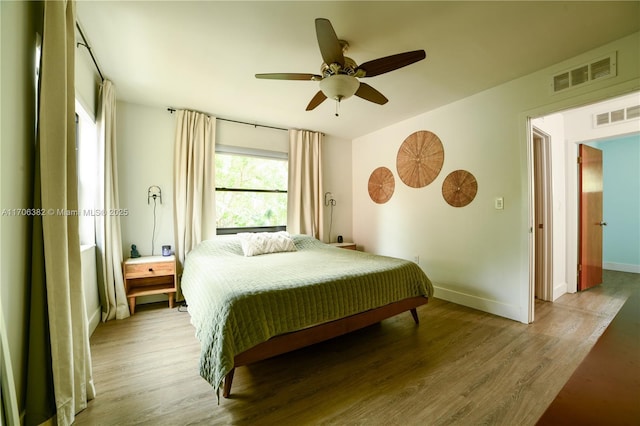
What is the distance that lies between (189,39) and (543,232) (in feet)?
14.4

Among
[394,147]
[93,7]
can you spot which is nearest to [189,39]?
[93,7]

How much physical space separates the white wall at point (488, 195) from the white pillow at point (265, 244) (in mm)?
1768

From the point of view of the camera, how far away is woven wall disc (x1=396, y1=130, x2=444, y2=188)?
131 inches

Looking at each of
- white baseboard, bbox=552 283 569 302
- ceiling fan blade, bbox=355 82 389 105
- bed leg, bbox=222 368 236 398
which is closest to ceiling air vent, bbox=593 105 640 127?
white baseboard, bbox=552 283 569 302

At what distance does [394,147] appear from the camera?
3.93m

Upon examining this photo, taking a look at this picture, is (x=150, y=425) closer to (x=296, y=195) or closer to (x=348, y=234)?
(x=296, y=195)

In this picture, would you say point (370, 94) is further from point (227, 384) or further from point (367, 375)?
point (227, 384)

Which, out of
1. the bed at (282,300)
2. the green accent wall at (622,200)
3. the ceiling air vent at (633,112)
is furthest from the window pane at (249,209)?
the green accent wall at (622,200)

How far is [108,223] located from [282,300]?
85.8 inches

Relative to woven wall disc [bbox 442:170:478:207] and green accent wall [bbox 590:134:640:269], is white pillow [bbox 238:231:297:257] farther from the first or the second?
green accent wall [bbox 590:134:640:269]

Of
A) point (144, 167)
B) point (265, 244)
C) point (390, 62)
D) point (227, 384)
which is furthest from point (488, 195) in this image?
point (144, 167)

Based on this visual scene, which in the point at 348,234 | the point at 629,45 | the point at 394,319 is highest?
the point at 629,45

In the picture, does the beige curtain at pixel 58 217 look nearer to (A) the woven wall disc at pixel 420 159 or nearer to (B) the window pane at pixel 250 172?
(B) the window pane at pixel 250 172

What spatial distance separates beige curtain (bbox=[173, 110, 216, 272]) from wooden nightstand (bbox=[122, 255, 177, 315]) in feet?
0.98
